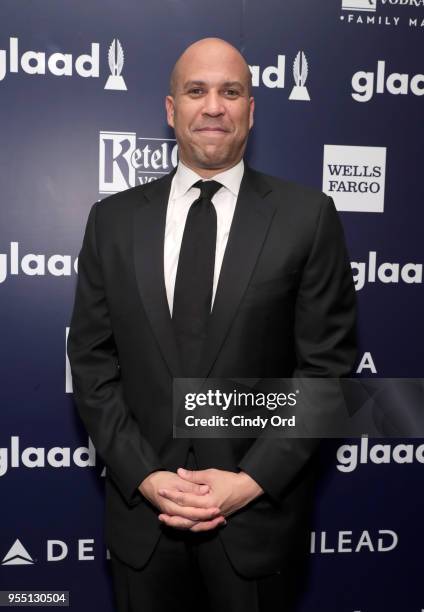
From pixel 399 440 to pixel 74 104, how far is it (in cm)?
172

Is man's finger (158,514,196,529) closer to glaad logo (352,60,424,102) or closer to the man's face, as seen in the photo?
the man's face

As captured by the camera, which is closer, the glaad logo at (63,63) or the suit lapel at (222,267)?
the suit lapel at (222,267)

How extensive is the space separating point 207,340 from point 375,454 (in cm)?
125

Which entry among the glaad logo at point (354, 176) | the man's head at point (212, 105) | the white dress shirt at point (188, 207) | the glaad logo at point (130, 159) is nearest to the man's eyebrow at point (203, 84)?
the man's head at point (212, 105)

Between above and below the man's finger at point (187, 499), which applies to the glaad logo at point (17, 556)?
below

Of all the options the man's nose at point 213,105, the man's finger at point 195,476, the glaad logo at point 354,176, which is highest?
the man's nose at point 213,105

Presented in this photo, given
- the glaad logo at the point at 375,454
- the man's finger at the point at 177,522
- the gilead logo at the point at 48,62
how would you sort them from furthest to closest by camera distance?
the glaad logo at the point at 375,454 → the gilead logo at the point at 48,62 → the man's finger at the point at 177,522

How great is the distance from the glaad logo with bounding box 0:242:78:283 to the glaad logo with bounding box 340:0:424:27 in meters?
1.31

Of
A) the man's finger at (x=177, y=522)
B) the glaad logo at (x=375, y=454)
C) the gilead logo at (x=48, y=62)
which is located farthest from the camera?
the glaad logo at (x=375, y=454)

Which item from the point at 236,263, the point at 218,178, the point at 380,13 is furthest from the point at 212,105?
the point at 380,13

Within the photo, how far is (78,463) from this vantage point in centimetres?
228

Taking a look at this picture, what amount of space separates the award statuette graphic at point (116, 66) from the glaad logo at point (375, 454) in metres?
1.56

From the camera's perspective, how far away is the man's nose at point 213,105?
1495 millimetres

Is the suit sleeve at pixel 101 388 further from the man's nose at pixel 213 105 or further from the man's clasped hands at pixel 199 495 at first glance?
the man's nose at pixel 213 105
